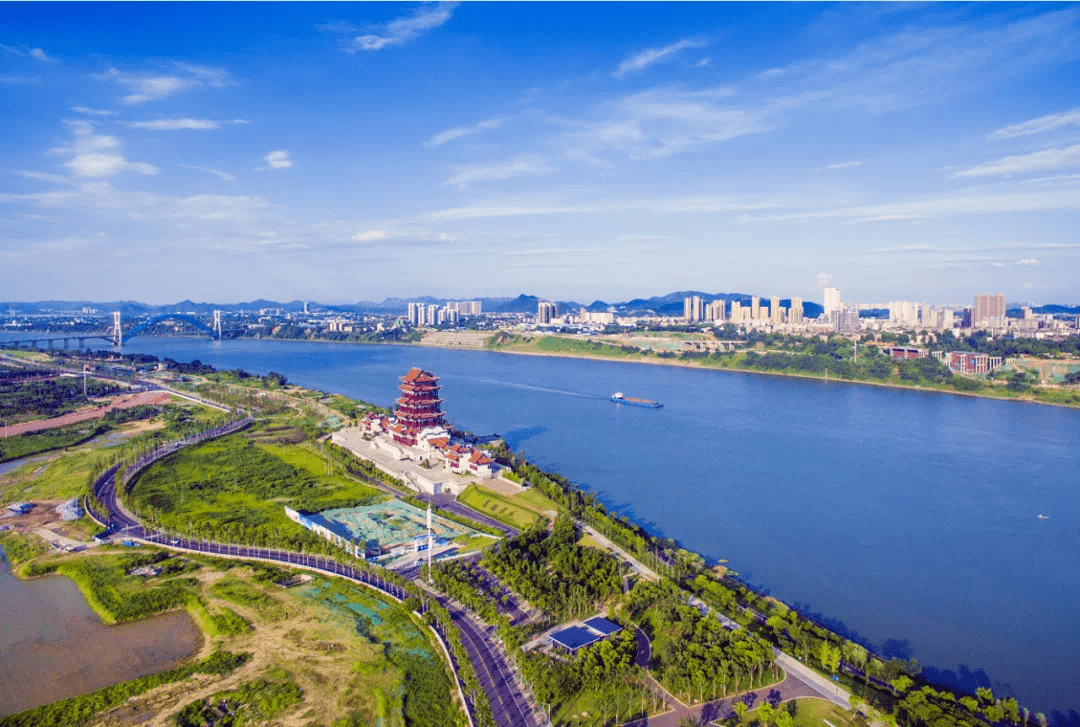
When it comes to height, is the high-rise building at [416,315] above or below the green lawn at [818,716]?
above

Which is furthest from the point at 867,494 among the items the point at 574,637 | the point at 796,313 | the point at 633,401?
the point at 796,313

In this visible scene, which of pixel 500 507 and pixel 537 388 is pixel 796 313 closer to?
pixel 537 388

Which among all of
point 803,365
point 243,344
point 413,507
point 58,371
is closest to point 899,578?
point 413,507

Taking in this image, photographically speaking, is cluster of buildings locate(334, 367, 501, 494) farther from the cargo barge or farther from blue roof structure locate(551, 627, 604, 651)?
the cargo barge

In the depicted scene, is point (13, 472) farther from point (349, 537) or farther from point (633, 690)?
point (633, 690)

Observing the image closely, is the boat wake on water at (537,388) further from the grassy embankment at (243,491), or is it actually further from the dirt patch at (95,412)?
the dirt patch at (95,412)

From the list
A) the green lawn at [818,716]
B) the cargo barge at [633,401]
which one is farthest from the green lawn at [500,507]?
the cargo barge at [633,401]

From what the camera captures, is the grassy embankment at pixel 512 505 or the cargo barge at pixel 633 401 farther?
the cargo barge at pixel 633 401
